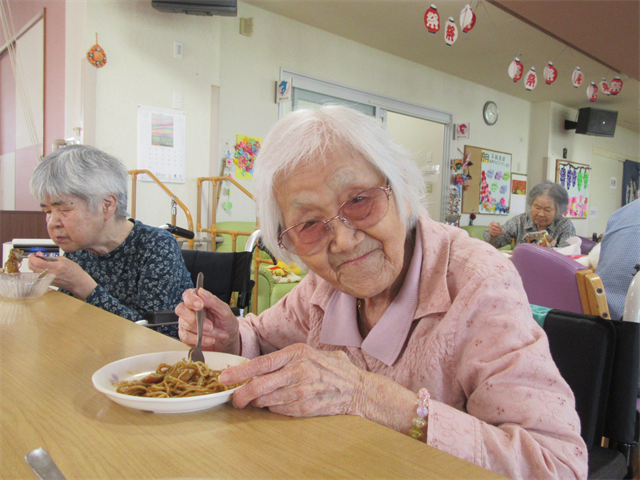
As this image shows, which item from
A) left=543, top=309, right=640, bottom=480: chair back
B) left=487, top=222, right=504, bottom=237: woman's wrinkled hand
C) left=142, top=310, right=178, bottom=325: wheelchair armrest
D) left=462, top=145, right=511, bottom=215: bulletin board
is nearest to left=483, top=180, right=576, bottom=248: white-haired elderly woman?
left=487, top=222, right=504, bottom=237: woman's wrinkled hand

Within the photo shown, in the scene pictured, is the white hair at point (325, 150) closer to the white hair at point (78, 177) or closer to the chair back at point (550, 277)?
the chair back at point (550, 277)

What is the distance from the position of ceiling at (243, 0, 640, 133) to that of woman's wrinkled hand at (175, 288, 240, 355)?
395 cm

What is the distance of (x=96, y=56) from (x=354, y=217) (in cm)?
340

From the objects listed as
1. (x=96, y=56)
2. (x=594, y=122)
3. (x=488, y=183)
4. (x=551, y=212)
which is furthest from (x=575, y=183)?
(x=96, y=56)

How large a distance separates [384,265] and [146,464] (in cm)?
58

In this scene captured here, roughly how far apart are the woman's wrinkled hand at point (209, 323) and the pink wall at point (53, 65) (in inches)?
147

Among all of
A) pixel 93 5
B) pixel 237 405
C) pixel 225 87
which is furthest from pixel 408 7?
pixel 237 405

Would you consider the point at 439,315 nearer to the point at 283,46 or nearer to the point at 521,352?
the point at 521,352

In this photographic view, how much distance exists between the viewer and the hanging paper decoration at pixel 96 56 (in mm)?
3451

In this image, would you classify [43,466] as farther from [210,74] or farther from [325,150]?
[210,74]

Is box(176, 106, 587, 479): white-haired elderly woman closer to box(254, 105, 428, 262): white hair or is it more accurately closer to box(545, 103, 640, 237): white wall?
box(254, 105, 428, 262): white hair

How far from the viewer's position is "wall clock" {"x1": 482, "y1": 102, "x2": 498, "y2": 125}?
749 centimetres

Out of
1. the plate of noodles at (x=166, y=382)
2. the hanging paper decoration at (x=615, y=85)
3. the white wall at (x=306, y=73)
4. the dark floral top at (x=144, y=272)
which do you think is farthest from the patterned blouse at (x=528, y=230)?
the plate of noodles at (x=166, y=382)

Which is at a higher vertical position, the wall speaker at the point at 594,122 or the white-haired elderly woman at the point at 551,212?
the wall speaker at the point at 594,122
